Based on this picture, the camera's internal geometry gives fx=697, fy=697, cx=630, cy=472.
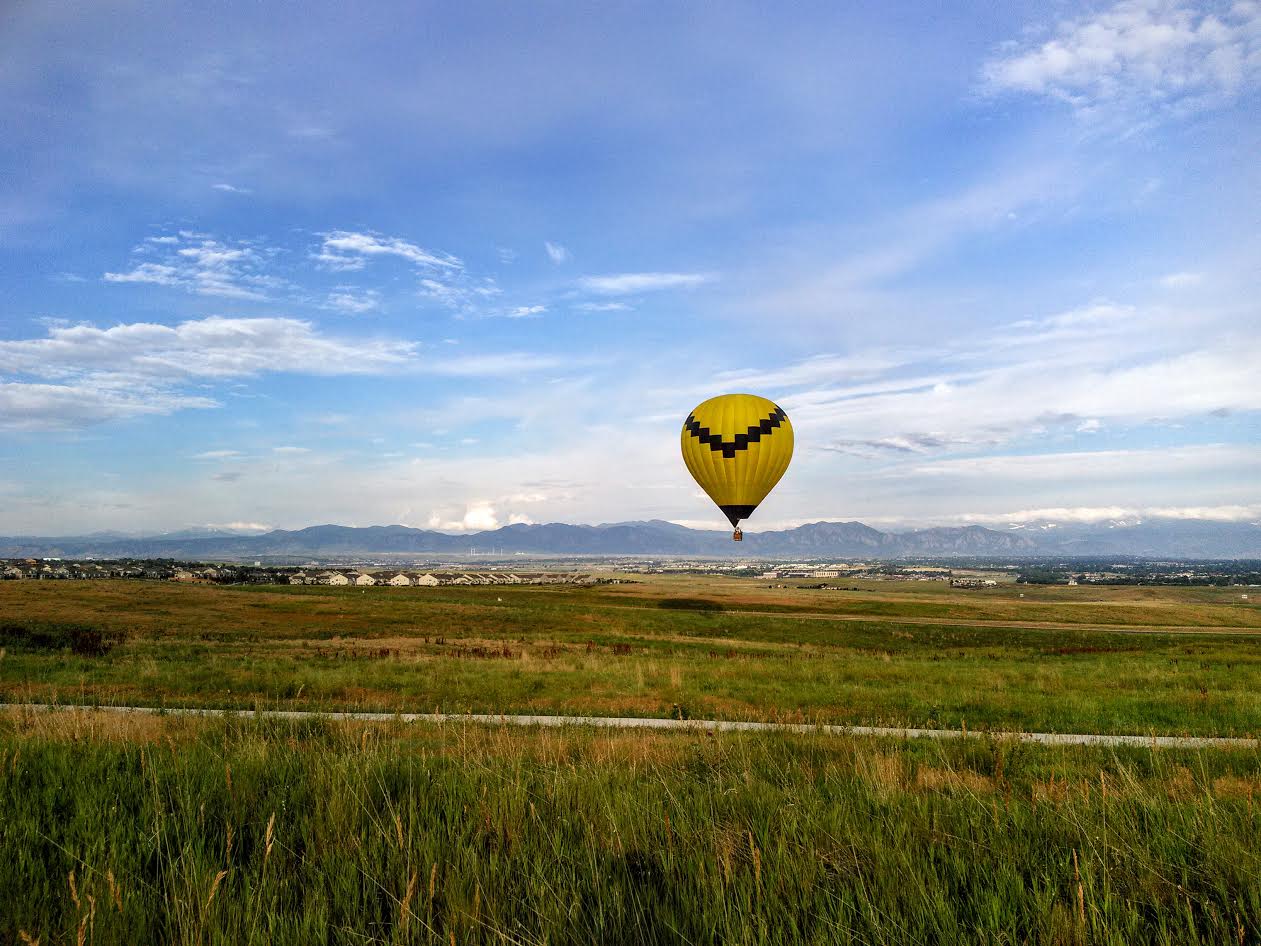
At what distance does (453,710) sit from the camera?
19594mm

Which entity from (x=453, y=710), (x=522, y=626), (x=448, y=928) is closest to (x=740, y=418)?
(x=522, y=626)

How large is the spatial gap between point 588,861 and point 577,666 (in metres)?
27.6

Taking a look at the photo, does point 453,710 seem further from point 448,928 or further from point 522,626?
point 522,626

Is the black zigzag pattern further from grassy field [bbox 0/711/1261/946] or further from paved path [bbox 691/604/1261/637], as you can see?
grassy field [bbox 0/711/1261/946]

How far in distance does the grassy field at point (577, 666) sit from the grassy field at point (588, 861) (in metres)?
4.76

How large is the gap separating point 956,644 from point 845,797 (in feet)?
200

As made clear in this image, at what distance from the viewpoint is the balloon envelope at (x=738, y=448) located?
47.5 metres

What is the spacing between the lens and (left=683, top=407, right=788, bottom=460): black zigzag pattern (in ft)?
155

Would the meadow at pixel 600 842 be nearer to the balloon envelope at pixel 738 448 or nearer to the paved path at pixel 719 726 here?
the paved path at pixel 719 726

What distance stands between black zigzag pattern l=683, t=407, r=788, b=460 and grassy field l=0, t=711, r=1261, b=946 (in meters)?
41.0

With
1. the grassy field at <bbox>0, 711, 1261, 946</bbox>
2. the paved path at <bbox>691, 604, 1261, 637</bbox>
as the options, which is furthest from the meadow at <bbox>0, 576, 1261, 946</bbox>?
the paved path at <bbox>691, 604, 1261, 637</bbox>

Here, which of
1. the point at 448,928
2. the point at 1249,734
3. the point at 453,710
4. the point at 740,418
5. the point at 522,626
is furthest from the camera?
the point at 522,626

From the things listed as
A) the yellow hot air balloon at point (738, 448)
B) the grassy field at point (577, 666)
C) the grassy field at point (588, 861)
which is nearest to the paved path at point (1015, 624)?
the grassy field at point (577, 666)

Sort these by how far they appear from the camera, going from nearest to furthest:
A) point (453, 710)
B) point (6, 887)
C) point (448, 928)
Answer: point (448, 928), point (6, 887), point (453, 710)
